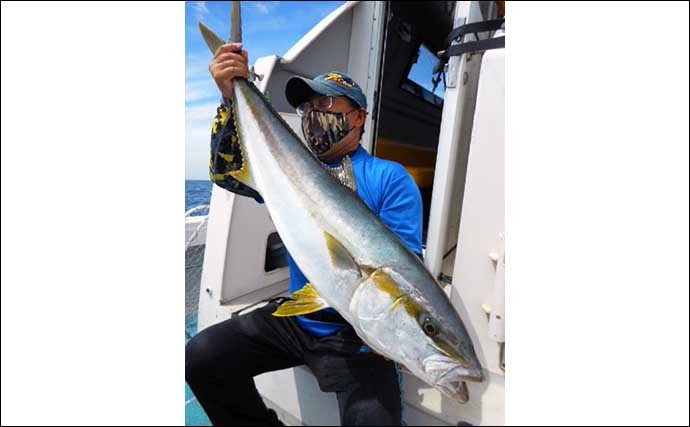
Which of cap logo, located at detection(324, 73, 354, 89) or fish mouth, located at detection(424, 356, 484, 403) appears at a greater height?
cap logo, located at detection(324, 73, 354, 89)

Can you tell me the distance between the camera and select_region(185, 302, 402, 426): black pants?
3.91 feet

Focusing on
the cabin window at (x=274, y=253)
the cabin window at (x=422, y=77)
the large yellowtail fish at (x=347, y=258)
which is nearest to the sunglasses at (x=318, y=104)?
the large yellowtail fish at (x=347, y=258)

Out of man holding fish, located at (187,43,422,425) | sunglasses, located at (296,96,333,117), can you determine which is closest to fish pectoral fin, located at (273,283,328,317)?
man holding fish, located at (187,43,422,425)

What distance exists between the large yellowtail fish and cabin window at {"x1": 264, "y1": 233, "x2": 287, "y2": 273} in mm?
133

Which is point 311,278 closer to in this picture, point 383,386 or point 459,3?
point 383,386

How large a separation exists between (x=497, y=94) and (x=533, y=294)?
2.44 feet

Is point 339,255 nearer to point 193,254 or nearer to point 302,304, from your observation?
point 302,304

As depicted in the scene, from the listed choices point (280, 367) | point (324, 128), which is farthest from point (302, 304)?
point (280, 367)

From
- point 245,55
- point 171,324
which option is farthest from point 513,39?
point 171,324

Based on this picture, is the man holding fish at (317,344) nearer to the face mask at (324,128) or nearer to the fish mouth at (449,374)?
the face mask at (324,128)

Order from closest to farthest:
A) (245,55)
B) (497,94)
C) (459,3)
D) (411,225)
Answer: (245,55), (411,225), (497,94), (459,3)

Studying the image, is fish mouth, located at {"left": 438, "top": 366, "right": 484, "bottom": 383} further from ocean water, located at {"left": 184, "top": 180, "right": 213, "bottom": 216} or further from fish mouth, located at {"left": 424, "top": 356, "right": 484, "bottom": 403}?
ocean water, located at {"left": 184, "top": 180, "right": 213, "bottom": 216}

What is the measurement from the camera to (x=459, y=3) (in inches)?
49.2

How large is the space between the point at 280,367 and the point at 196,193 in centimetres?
80
